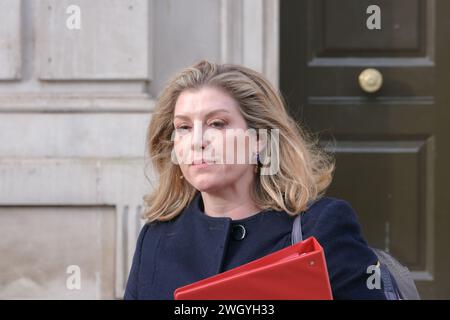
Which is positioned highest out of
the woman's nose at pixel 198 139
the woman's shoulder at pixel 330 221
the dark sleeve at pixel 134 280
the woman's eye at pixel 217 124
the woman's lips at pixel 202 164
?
the woman's eye at pixel 217 124

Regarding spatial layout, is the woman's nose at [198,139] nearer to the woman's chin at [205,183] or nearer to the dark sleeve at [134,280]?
the woman's chin at [205,183]

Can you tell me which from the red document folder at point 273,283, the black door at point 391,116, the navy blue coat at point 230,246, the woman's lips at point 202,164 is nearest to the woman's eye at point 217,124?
the woman's lips at point 202,164

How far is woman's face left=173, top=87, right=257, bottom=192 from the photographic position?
2.71 meters

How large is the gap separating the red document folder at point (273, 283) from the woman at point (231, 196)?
1.09 ft

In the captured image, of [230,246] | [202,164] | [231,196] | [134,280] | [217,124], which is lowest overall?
[134,280]

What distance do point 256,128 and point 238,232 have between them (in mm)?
325

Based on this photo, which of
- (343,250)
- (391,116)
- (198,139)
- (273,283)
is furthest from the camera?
(391,116)

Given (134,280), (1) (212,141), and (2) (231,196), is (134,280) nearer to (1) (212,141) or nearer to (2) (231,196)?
(2) (231,196)

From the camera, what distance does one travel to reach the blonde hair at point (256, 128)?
282 centimetres

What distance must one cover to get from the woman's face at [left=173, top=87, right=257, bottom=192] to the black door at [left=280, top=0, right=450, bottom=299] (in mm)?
2274

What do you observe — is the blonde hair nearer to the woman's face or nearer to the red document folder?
the woman's face

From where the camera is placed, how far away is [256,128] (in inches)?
112

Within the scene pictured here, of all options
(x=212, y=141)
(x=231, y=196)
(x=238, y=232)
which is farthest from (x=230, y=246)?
(x=212, y=141)

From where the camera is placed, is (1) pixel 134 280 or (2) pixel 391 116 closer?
(1) pixel 134 280
